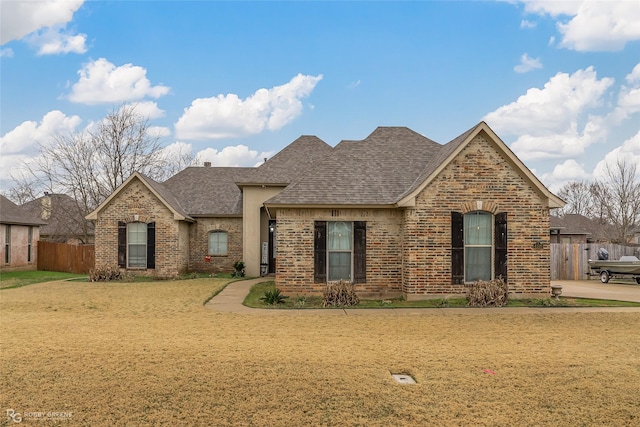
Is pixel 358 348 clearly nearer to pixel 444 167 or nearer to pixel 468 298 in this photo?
pixel 468 298

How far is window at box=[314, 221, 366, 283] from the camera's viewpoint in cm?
1619

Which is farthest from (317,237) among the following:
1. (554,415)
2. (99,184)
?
(99,184)

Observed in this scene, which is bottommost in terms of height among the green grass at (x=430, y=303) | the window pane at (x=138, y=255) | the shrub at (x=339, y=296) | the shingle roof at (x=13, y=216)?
the green grass at (x=430, y=303)

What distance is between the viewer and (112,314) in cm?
1338

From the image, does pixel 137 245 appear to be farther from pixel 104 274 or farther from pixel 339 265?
pixel 339 265

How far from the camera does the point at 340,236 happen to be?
53.6 feet

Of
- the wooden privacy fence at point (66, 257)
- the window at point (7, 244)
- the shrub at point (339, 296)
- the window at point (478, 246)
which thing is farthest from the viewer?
the wooden privacy fence at point (66, 257)

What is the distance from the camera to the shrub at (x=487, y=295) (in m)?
14.6

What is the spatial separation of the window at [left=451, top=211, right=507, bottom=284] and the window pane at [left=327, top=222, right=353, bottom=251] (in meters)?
3.09

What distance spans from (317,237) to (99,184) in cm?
2616

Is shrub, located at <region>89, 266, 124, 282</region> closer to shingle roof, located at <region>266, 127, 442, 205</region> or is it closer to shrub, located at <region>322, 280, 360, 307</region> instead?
shingle roof, located at <region>266, 127, 442, 205</region>

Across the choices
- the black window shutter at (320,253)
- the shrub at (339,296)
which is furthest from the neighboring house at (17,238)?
the shrub at (339,296)

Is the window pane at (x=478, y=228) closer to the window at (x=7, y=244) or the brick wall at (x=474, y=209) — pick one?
the brick wall at (x=474, y=209)

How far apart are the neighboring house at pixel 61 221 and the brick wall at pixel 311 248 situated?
27673 mm
